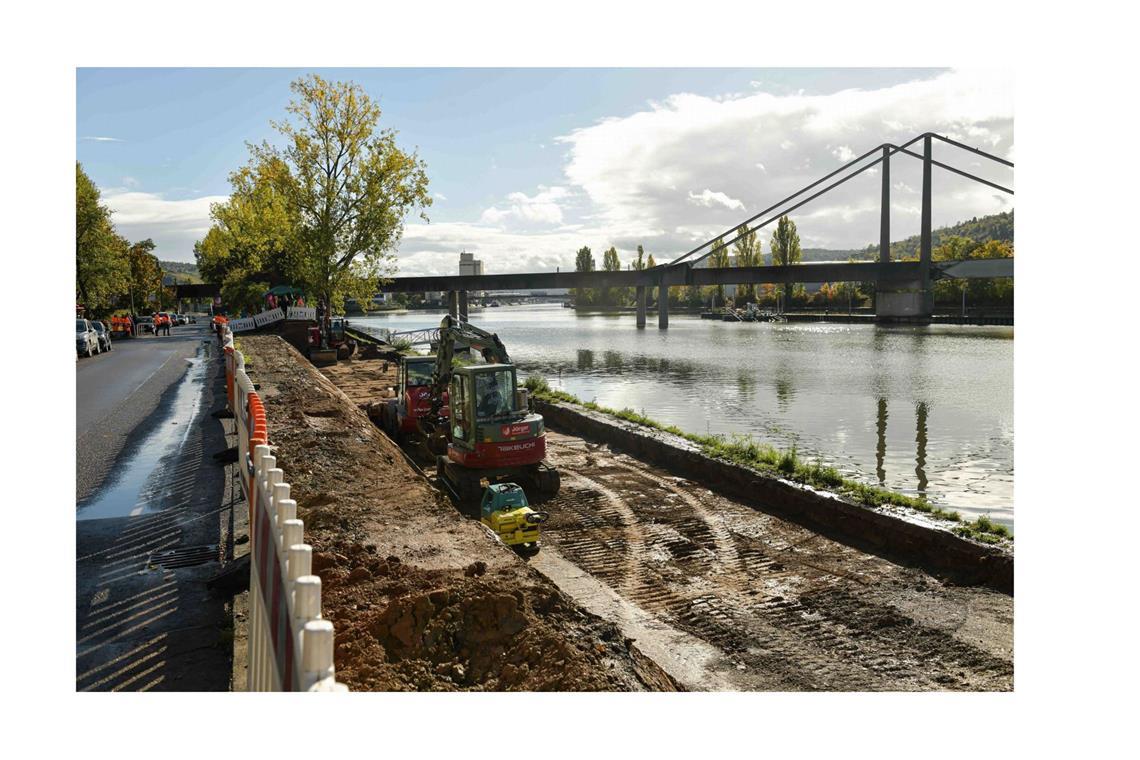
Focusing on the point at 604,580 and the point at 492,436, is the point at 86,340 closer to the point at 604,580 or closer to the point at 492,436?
the point at 492,436

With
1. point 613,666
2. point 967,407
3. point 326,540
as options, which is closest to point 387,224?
point 967,407

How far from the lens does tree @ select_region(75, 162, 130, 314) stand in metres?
53.5

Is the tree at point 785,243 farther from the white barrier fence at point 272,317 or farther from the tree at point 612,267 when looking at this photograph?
the white barrier fence at point 272,317

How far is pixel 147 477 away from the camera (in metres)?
13.3

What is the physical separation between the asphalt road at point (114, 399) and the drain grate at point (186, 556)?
3.36 m

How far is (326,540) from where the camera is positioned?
8.84 m

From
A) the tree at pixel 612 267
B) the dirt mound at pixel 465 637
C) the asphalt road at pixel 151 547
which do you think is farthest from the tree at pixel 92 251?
the tree at pixel 612 267

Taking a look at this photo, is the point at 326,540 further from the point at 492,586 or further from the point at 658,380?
the point at 658,380

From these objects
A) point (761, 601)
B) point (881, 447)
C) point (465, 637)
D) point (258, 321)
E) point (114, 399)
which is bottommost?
point (761, 601)

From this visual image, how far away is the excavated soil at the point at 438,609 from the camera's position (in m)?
6.42

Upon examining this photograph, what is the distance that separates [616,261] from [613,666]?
6777 inches

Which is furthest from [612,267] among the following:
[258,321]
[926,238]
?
[258,321]

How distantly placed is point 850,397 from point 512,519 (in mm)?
26087

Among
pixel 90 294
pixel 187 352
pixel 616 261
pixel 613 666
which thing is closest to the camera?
pixel 613 666
